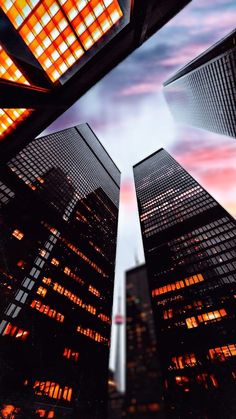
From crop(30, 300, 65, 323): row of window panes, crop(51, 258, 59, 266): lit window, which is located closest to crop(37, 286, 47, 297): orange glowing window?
crop(30, 300, 65, 323): row of window panes

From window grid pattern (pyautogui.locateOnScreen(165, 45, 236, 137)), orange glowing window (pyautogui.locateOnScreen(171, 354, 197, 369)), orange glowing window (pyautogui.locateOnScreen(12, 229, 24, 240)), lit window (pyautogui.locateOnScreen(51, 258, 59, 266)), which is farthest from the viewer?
window grid pattern (pyautogui.locateOnScreen(165, 45, 236, 137))

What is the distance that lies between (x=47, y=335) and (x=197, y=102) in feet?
392

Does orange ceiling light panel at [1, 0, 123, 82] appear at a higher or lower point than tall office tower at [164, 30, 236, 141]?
lower

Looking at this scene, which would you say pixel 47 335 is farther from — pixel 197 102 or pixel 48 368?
pixel 197 102

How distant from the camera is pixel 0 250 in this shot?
147 feet

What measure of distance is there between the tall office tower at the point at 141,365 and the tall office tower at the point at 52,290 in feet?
250

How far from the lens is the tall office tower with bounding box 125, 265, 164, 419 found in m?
103

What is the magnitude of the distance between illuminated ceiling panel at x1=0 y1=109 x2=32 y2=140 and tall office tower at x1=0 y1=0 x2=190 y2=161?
4.08 metres

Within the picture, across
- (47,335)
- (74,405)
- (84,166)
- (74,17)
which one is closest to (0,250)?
(47,335)

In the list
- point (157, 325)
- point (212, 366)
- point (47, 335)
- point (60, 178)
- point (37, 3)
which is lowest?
point (212, 366)

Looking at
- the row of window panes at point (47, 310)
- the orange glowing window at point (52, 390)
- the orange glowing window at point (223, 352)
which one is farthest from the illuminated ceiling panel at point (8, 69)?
the orange glowing window at point (223, 352)

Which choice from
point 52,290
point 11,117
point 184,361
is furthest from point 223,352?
point 11,117

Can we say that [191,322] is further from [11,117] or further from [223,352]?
[11,117]

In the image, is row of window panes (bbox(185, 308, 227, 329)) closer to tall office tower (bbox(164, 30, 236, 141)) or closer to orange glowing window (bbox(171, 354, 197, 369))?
orange glowing window (bbox(171, 354, 197, 369))
